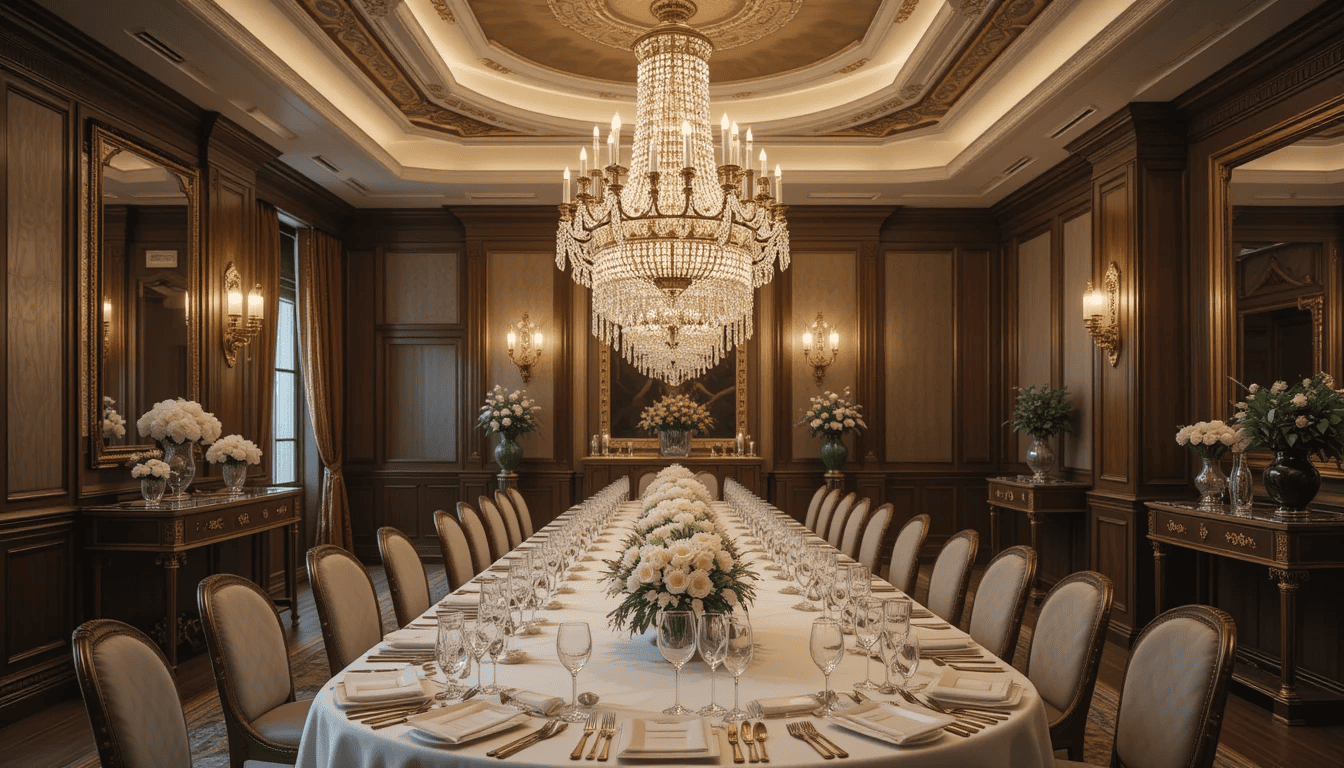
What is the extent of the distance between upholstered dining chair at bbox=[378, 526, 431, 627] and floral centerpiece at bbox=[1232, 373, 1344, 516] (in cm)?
401

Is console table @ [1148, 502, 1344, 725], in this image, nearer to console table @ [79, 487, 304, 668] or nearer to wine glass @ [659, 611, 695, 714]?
wine glass @ [659, 611, 695, 714]

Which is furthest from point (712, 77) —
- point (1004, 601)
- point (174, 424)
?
point (1004, 601)

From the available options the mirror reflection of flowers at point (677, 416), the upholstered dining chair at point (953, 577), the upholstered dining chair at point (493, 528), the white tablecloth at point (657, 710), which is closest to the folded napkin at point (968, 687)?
the white tablecloth at point (657, 710)

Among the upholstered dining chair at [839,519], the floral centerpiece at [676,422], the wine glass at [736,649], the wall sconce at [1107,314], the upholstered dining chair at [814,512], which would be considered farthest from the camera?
the floral centerpiece at [676,422]

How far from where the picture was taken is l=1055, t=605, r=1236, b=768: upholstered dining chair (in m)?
2.15

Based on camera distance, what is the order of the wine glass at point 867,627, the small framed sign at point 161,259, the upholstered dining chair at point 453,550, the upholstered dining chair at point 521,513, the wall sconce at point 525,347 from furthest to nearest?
1. the wall sconce at point 525,347
2. the upholstered dining chair at point 521,513
3. the small framed sign at point 161,259
4. the upholstered dining chair at point 453,550
5. the wine glass at point 867,627

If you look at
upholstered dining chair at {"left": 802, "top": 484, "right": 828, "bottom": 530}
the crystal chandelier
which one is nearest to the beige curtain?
the crystal chandelier

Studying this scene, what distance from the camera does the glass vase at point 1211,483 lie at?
502 centimetres

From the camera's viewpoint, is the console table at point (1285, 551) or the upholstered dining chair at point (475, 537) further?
the upholstered dining chair at point (475, 537)

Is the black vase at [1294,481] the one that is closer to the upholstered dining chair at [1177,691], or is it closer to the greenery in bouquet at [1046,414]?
the upholstered dining chair at [1177,691]

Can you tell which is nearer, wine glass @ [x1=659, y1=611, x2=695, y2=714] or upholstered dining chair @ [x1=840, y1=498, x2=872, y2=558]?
wine glass @ [x1=659, y1=611, x2=695, y2=714]

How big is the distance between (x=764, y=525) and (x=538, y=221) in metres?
5.05

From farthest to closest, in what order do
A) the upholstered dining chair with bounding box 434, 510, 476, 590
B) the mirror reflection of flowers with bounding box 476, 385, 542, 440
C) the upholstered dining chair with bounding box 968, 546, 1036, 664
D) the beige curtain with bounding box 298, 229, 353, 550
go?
the mirror reflection of flowers with bounding box 476, 385, 542, 440, the beige curtain with bounding box 298, 229, 353, 550, the upholstered dining chair with bounding box 434, 510, 476, 590, the upholstered dining chair with bounding box 968, 546, 1036, 664

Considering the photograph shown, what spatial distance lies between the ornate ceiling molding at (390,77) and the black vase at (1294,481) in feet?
17.5
